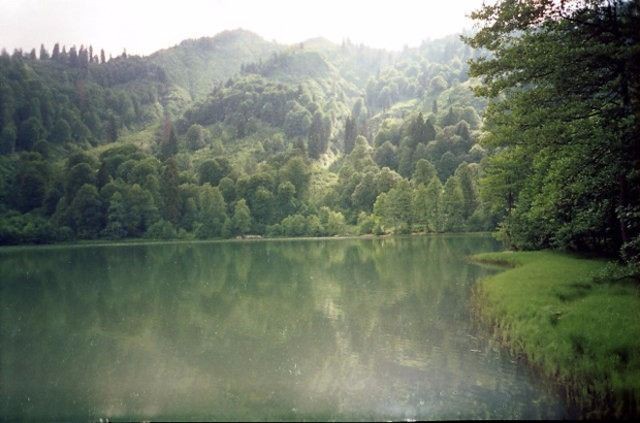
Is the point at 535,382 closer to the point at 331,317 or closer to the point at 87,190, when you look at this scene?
the point at 331,317

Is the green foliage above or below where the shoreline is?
above

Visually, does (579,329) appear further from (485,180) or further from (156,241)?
(156,241)

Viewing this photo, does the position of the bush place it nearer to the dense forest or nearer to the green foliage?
the dense forest

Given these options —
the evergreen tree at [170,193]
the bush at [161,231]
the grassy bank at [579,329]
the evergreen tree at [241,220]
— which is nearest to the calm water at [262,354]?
the grassy bank at [579,329]

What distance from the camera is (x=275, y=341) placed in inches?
1165

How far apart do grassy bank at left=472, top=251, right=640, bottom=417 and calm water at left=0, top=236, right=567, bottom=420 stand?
49.5 inches

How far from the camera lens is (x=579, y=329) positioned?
2205cm

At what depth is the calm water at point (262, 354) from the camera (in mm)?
19422

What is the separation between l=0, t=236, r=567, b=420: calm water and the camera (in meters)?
19.4

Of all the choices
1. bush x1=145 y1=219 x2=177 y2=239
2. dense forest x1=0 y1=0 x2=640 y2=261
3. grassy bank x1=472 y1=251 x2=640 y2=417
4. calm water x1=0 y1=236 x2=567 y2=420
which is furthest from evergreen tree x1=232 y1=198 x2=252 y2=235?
grassy bank x1=472 y1=251 x2=640 y2=417

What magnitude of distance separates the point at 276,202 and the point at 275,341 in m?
151

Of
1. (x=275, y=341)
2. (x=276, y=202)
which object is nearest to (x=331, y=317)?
(x=275, y=341)

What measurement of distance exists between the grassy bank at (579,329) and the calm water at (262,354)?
126cm

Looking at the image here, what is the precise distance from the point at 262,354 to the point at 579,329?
16.1 meters
